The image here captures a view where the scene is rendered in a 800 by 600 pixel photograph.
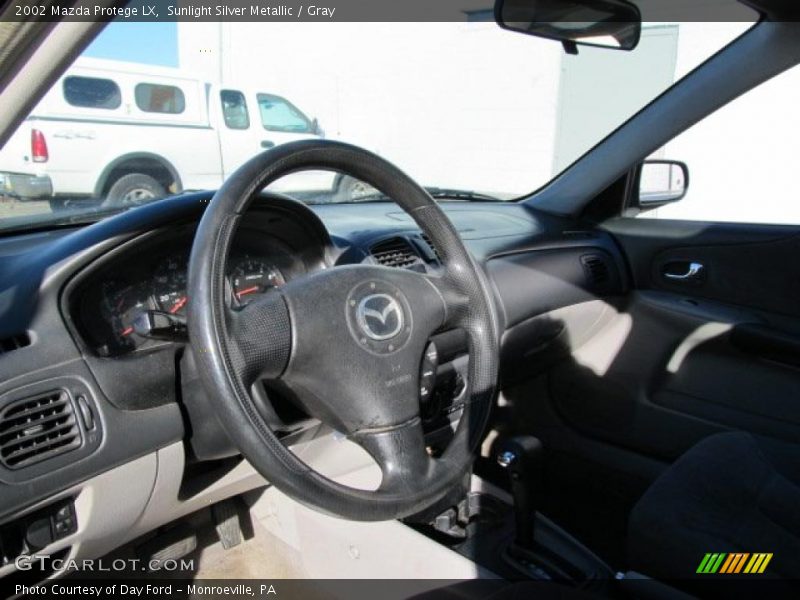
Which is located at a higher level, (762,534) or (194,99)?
(194,99)

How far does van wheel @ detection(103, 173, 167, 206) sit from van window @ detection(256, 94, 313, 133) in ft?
15.3

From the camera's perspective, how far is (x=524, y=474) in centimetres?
190

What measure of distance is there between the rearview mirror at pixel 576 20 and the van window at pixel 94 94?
213 cm

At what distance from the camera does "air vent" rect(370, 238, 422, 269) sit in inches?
81.7

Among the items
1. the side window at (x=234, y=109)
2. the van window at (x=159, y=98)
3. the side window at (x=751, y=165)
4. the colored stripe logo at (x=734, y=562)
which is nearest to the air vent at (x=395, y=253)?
the colored stripe logo at (x=734, y=562)

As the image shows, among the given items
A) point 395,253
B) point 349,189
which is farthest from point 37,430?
point 349,189

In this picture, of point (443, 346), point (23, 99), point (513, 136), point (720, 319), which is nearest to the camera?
point (23, 99)

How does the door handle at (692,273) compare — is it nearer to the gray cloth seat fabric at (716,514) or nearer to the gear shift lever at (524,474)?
the gray cloth seat fabric at (716,514)

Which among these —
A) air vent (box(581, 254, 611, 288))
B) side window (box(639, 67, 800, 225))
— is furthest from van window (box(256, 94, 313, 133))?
air vent (box(581, 254, 611, 288))

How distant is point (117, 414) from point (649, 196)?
2286mm

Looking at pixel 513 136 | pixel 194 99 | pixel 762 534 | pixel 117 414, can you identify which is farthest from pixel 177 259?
pixel 513 136

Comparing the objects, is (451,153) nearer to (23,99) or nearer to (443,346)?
(443,346)

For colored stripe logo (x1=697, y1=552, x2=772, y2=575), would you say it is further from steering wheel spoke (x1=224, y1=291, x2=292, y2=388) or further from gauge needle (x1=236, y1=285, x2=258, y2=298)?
gauge needle (x1=236, y1=285, x2=258, y2=298)

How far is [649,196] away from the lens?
2889 millimetres
